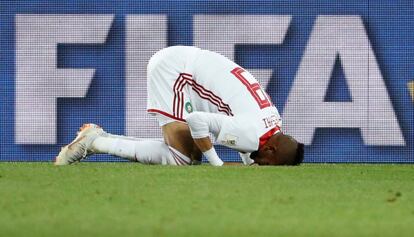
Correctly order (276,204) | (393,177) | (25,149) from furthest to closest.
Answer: (25,149)
(393,177)
(276,204)

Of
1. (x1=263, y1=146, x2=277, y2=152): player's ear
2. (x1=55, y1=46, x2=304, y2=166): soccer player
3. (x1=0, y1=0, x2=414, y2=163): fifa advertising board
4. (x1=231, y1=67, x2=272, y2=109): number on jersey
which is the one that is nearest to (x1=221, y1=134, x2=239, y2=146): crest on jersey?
(x1=55, y1=46, x2=304, y2=166): soccer player

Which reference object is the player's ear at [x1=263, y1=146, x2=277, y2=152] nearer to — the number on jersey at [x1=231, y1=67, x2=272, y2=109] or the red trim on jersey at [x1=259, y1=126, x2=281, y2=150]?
the red trim on jersey at [x1=259, y1=126, x2=281, y2=150]

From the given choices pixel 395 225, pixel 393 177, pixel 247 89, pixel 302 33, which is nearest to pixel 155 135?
pixel 302 33

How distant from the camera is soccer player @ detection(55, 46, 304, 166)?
8891mm

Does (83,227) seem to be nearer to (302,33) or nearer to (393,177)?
(393,177)

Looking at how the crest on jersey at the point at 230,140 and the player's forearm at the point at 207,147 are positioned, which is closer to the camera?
the crest on jersey at the point at 230,140

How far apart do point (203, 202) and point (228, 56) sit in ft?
17.4

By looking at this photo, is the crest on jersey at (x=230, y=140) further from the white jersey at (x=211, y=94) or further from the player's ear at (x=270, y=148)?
the player's ear at (x=270, y=148)

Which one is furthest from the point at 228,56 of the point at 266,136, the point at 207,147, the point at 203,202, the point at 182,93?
the point at 203,202

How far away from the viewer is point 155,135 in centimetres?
1168

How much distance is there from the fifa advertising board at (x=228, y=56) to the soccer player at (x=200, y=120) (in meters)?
2.03

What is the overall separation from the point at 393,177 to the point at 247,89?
1.29 m

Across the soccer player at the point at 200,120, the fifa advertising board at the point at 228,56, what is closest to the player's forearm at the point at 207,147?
the soccer player at the point at 200,120

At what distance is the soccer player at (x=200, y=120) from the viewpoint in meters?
8.89
